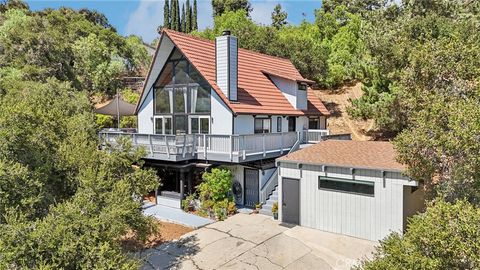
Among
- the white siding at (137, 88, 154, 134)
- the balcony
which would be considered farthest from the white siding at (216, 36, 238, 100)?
the white siding at (137, 88, 154, 134)

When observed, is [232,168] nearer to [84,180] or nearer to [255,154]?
[255,154]

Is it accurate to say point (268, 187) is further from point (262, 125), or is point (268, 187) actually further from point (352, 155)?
point (352, 155)

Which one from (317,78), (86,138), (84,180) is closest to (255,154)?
(86,138)

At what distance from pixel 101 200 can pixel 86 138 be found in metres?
2.89

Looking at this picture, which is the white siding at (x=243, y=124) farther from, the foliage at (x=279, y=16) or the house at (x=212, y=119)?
the foliage at (x=279, y=16)

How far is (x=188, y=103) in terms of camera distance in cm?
1795

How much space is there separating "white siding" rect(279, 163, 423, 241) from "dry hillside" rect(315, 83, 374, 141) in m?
18.8

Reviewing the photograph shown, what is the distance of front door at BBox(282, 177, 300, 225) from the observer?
44.3 feet

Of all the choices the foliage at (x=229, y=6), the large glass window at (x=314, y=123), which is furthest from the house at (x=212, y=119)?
the foliage at (x=229, y=6)

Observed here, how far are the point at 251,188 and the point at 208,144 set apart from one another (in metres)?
3.11

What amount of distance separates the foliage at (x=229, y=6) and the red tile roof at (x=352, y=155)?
48.7 metres

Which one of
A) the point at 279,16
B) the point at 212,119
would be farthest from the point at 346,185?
the point at 279,16

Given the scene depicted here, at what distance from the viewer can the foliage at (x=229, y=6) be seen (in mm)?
57781

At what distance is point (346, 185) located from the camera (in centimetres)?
1235
